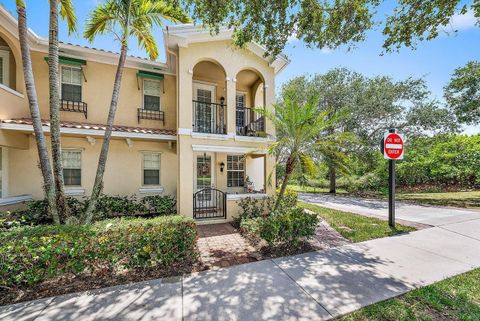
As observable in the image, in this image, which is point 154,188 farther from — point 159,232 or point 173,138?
point 159,232

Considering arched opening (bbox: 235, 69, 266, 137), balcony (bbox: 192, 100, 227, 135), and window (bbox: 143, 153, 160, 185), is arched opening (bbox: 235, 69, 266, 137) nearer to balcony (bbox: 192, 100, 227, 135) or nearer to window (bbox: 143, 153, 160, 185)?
balcony (bbox: 192, 100, 227, 135)

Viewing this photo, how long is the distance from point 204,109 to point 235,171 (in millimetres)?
3605

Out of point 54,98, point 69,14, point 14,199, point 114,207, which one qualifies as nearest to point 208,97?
point 69,14

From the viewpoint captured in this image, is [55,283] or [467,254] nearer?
[55,283]

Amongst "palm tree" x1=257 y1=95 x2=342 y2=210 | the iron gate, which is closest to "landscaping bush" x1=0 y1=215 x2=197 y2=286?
the iron gate

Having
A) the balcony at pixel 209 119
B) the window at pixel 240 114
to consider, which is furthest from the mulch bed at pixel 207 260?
the window at pixel 240 114

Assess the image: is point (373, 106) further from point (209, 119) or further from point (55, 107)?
point (55, 107)

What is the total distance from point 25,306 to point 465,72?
70.5ft

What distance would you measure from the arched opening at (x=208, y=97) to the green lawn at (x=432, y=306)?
770 cm

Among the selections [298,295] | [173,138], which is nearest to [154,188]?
[173,138]

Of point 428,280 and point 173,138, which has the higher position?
point 173,138

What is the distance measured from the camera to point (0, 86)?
661 cm

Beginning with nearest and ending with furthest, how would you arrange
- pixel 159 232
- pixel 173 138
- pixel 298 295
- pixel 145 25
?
1. pixel 298 295
2. pixel 159 232
3. pixel 145 25
4. pixel 173 138

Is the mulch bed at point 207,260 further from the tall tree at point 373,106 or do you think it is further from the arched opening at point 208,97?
the tall tree at point 373,106
